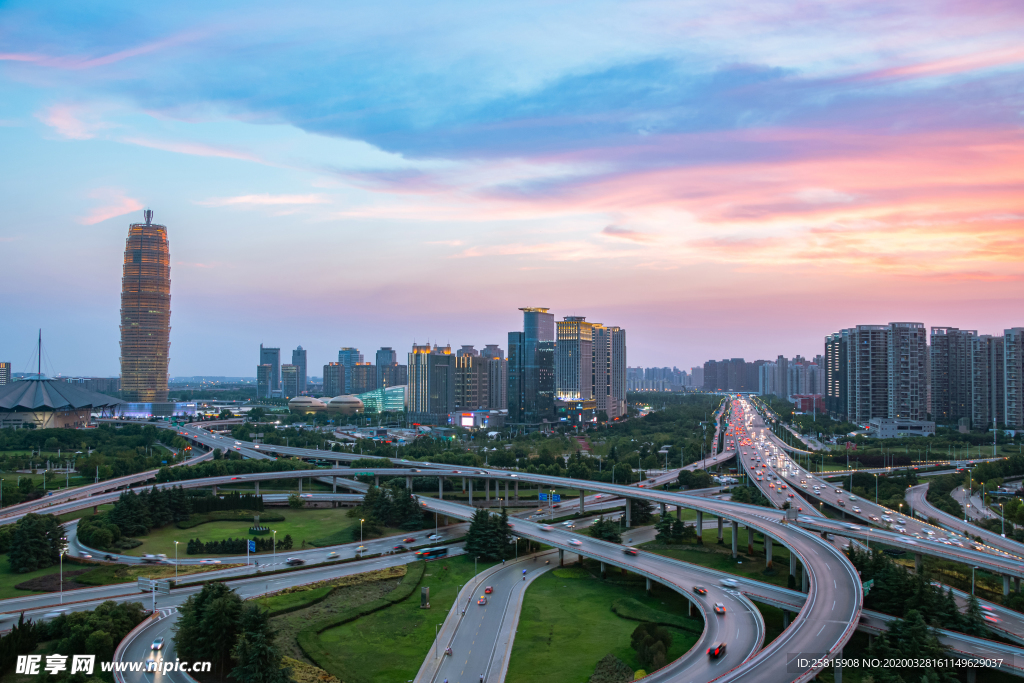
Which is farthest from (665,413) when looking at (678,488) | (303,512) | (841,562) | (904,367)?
(841,562)

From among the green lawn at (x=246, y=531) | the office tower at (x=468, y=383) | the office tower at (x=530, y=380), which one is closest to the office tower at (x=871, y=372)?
the office tower at (x=530, y=380)

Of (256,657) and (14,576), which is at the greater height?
(256,657)

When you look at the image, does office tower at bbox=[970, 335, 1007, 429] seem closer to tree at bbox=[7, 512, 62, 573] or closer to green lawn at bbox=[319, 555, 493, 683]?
green lawn at bbox=[319, 555, 493, 683]

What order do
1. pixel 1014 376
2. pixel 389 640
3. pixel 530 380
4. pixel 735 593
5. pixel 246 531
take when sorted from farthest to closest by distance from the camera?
pixel 530 380
pixel 1014 376
pixel 246 531
pixel 735 593
pixel 389 640

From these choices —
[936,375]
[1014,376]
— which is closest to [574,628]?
[1014,376]

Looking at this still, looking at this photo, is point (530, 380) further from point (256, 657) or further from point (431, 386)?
point (256, 657)

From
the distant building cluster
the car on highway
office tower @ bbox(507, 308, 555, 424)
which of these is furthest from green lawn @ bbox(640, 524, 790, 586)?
office tower @ bbox(507, 308, 555, 424)

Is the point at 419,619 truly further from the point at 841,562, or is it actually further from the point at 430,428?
the point at 430,428
